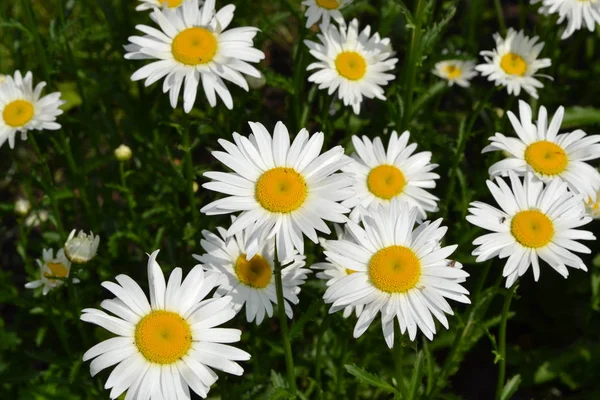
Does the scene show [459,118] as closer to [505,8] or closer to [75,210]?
[505,8]

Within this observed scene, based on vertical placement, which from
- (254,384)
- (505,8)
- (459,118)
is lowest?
(254,384)

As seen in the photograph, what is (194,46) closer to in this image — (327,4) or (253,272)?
(327,4)

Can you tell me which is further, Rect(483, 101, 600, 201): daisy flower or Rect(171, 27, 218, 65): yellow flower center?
Rect(171, 27, 218, 65): yellow flower center

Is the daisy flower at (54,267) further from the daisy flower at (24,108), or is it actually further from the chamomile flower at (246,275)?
the chamomile flower at (246,275)

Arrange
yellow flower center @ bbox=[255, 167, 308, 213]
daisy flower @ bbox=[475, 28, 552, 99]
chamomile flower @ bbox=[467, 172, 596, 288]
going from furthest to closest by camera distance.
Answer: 1. daisy flower @ bbox=[475, 28, 552, 99]
2. chamomile flower @ bbox=[467, 172, 596, 288]
3. yellow flower center @ bbox=[255, 167, 308, 213]

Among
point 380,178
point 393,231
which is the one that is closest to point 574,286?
point 380,178

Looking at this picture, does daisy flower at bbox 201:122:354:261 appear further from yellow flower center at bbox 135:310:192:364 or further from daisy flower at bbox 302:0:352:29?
daisy flower at bbox 302:0:352:29

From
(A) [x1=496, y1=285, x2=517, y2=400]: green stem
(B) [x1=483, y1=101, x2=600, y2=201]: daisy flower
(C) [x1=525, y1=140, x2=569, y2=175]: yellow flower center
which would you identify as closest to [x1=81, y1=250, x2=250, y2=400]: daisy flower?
(A) [x1=496, y1=285, x2=517, y2=400]: green stem
